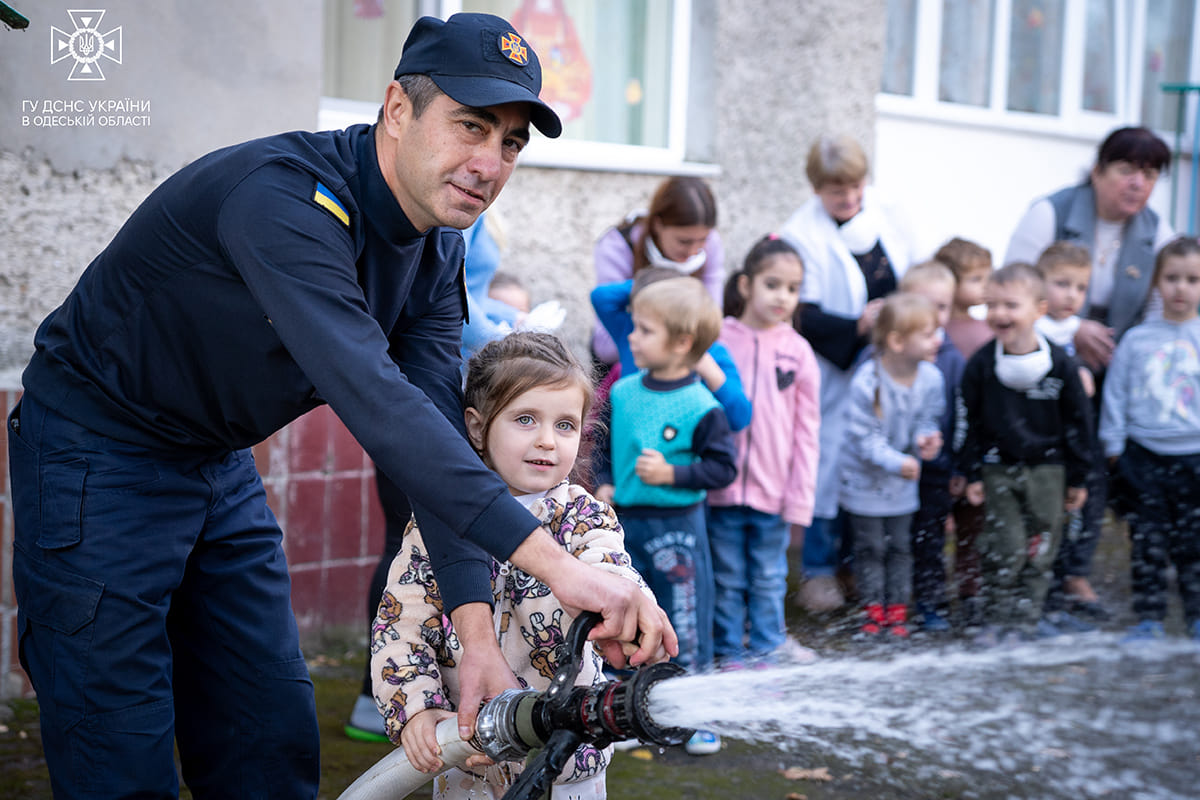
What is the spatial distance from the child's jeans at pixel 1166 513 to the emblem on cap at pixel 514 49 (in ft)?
14.6

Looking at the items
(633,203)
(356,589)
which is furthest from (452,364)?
(633,203)

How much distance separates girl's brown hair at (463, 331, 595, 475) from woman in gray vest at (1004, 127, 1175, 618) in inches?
150

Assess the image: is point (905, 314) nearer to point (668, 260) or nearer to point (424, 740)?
point (668, 260)

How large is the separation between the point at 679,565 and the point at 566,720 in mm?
2657

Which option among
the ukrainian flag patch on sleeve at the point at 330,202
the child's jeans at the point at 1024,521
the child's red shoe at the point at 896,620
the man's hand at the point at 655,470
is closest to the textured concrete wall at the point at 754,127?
the man's hand at the point at 655,470

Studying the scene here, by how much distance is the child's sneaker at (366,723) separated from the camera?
438 cm

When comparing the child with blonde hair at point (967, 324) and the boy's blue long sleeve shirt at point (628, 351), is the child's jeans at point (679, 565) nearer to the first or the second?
the boy's blue long sleeve shirt at point (628, 351)

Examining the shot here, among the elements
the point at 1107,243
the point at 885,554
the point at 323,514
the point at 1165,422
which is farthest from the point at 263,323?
the point at 1107,243

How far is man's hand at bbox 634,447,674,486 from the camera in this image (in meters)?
4.55

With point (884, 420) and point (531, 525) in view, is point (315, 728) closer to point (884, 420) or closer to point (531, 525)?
point (531, 525)

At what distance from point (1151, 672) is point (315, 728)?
479cm

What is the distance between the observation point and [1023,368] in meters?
5.52

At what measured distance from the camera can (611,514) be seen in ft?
8.96

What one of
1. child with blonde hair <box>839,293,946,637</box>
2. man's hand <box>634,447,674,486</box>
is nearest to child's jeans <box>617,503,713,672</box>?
man's hand <box>634,447,674,486</box>
